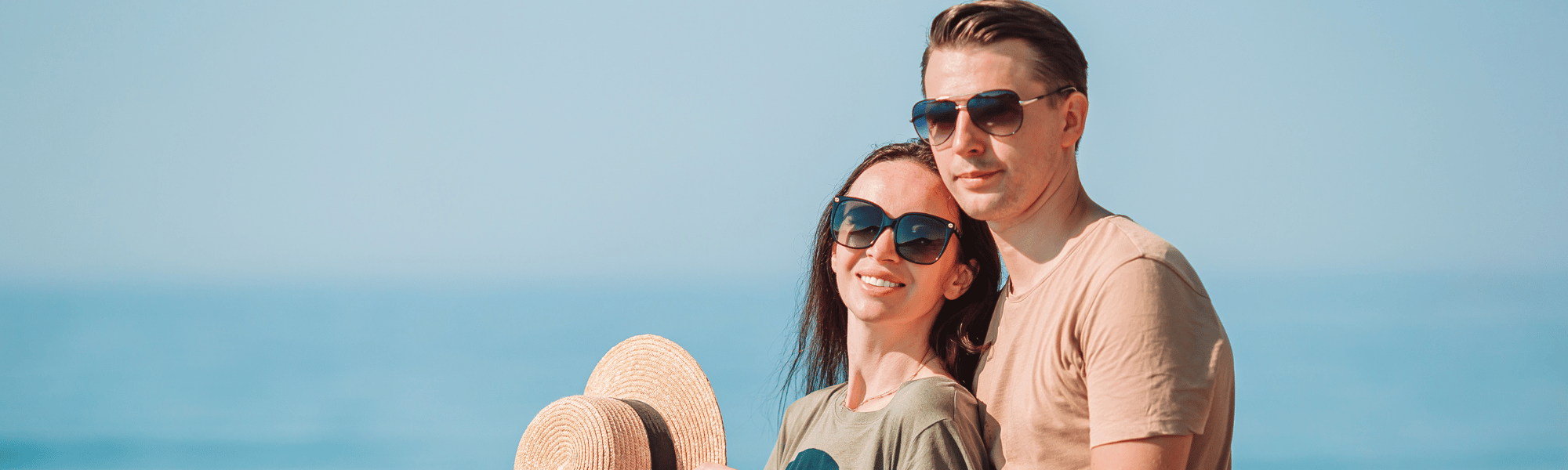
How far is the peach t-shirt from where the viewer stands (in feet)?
7.63

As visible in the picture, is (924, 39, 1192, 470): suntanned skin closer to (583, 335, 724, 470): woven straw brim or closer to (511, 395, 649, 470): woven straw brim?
(583, 335, 724, 470): woven straw brim

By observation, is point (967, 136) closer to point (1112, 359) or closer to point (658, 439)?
point (1112, 359)

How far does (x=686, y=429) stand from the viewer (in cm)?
421

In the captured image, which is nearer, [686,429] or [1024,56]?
[1024,56]

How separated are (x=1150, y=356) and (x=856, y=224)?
3.37 ft

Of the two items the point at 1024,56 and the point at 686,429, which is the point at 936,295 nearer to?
the point at 1024,56

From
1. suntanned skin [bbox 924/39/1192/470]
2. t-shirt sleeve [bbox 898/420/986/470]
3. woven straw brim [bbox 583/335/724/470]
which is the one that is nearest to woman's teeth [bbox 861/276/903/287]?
suntanned skin [bbox 924/39/1192/470]

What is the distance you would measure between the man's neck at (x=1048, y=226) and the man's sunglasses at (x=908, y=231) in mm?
301

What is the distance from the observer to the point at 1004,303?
9.41 feet

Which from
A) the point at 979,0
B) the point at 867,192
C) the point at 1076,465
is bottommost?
the point at 1076,465

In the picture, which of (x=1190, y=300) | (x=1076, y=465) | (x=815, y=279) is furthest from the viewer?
(x=815, y=279)

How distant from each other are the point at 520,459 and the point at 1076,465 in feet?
8.32

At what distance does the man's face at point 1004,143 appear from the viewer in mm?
2643

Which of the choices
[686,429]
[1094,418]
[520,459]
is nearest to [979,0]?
[1094,418]
